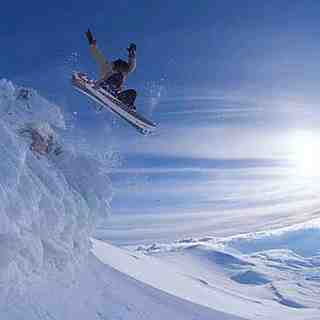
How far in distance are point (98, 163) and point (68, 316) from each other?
8.05m

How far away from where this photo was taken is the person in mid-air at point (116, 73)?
26344 mm

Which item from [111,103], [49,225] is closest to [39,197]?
[49,225]

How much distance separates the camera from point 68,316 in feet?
79.0

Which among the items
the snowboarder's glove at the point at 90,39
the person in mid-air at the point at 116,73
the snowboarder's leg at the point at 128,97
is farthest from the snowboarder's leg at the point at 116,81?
the snowboarder's glove at the point at 90,39

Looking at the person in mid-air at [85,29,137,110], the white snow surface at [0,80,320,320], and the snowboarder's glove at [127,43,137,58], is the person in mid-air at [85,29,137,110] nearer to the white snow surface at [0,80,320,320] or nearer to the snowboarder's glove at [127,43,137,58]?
the snowboarder's glove at [127,43,137,58]

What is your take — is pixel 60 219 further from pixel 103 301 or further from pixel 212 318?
pixel 212 318

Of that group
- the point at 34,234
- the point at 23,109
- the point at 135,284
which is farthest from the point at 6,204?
the point at 135,284

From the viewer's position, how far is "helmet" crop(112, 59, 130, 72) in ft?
86.6

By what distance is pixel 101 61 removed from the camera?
26.8m

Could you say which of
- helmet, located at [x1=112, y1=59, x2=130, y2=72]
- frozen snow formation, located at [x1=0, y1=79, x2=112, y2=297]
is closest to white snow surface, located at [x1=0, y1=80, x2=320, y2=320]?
frozen snow formation, located at [x1=0, y1=79, x2=112, y2=297]

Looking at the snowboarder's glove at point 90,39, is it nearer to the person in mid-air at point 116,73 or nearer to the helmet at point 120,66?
the person in mid-air at point 116,73

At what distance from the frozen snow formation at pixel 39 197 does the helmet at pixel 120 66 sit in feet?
10.9

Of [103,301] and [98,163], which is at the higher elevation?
[98,163]

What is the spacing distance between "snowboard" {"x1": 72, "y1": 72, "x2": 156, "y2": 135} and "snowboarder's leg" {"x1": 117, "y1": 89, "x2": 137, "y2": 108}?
0.20 meters
